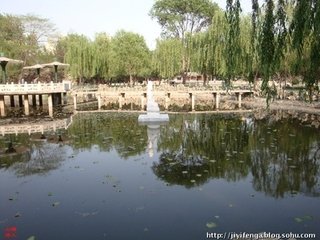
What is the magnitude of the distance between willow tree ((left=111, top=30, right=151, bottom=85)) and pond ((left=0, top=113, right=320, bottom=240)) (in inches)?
997

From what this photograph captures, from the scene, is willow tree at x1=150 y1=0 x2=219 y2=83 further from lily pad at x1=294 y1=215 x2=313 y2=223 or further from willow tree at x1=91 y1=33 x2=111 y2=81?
lily pad at x1=294 y1=215 x2=313 y2=223

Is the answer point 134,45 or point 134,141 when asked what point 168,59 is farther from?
point 134,141

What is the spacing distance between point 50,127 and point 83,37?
2624 centimetres

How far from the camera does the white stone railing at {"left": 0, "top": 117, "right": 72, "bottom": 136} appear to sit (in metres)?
17.1

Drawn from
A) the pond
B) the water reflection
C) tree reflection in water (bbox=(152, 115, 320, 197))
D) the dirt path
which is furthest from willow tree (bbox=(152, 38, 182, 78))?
the pond

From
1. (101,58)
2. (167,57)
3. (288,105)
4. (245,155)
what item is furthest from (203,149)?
(101,58)

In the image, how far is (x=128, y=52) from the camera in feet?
132

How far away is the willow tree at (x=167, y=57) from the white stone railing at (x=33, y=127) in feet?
76.2

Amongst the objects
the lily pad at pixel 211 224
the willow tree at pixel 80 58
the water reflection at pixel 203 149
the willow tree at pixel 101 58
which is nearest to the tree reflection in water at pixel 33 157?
the water reflection at pixel 203 149

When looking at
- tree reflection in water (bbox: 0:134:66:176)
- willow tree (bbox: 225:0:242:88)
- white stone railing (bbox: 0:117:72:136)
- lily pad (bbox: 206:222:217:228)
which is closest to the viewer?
willow tree (bbox: 225:0:242:88)

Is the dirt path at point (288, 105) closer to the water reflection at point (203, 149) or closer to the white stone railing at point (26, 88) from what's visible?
the water reflection at point (203, 149)

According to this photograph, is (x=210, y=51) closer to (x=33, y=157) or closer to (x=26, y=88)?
(x=26, y=88)

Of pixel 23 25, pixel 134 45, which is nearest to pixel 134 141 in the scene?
pixel 134 45

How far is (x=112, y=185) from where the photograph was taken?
9102 mm
